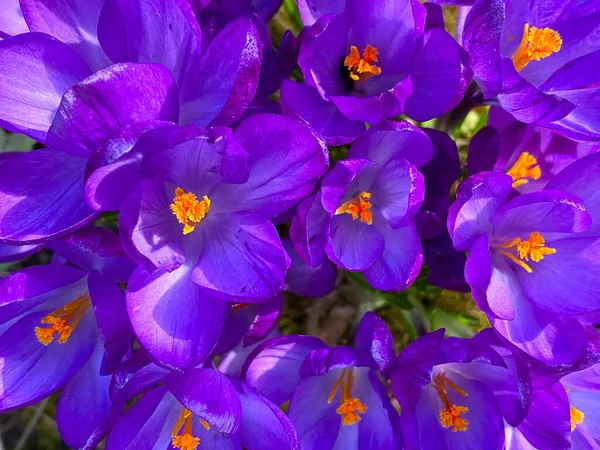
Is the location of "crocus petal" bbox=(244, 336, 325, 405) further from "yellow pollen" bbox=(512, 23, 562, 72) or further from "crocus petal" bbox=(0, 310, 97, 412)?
"yellow pollen" bbox=(512, 23, 562, 72)

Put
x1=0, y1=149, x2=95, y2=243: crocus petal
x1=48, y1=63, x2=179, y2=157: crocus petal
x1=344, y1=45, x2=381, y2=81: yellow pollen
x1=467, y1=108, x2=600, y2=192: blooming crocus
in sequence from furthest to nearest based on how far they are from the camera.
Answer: x1=467, y1=108, x2=600, y2=192: blooming crocus, x1=344, y1=45, x2=381, y2=81: yellow pollen, x1=0, y1=149, x2=95, y2=243: crocus petal, x1=48, y1=63, x2=179, y2=157: crocus petal

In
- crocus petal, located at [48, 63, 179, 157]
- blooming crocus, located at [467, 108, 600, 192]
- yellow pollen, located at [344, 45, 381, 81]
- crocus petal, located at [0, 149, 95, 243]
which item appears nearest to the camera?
crocus petal, located at [48, 63, 179, 157]

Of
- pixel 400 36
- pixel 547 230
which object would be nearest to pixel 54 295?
pixel 400 36

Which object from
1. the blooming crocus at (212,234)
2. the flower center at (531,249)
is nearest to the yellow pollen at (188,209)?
the blooming crocus at (212,234)

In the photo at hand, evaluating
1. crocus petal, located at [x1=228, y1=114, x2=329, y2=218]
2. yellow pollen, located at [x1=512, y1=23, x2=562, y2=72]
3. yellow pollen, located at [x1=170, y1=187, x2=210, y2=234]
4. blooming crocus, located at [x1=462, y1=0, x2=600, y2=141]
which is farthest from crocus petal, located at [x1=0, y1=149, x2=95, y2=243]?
yellow pollen, located at [x1=512, y1=23, x2=562, y2=72]

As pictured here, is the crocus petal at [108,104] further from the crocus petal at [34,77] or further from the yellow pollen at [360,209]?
the yellow pollen at [360,209]

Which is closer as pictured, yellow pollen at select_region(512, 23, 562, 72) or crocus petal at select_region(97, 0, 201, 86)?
crocus petal at select_region(97, 0, 201, 86)

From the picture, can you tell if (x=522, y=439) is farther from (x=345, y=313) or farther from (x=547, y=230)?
(x=345, y=313)
